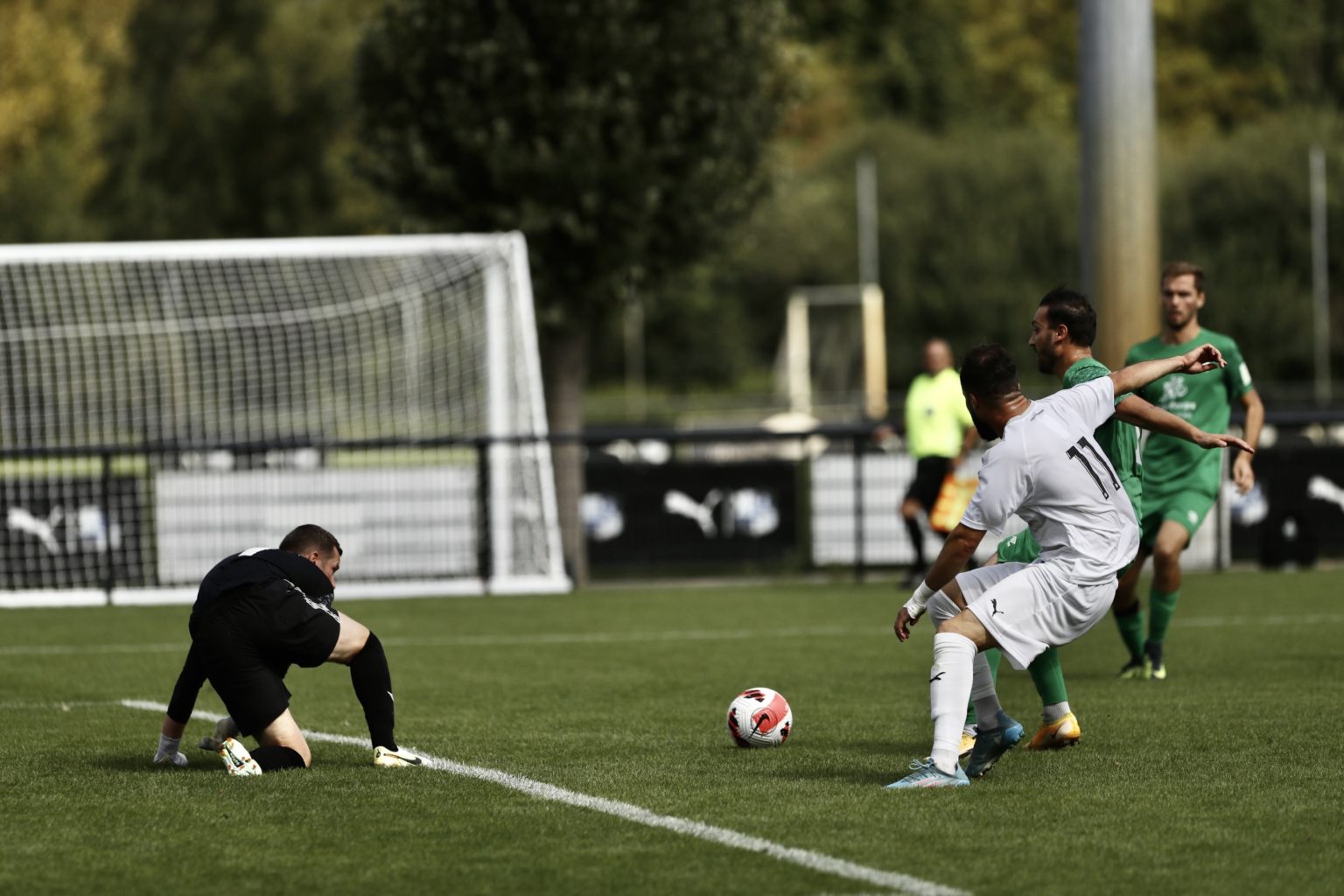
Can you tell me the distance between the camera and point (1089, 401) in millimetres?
6824

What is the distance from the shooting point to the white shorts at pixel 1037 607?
263 inches

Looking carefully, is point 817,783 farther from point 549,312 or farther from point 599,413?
point 599,413

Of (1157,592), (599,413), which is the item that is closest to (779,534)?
(1157,592)

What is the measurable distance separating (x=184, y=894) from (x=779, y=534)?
13.6 metres

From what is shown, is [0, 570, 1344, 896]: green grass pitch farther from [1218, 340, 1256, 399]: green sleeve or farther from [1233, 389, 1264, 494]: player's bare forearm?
[1218, 340, 1256, 399]: green sleeve

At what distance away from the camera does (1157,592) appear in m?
10.0

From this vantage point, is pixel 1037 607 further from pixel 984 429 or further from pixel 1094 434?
pixel 1094 434

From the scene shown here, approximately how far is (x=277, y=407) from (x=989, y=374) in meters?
14.9

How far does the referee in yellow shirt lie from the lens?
16047 mm

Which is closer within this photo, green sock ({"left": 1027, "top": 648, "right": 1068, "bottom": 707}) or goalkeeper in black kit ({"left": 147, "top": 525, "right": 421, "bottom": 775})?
goalkeeper in black kit ({"left": 147, "top": 525, "right": 421, "bottom": 775})

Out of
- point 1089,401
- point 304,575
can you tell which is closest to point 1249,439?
point 1089,401

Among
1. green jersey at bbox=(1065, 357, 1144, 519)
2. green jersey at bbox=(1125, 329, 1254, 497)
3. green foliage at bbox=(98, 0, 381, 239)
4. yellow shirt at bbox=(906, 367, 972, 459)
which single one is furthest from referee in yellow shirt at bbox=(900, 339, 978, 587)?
green foliage at bbox=(98, 0, 381, 239)

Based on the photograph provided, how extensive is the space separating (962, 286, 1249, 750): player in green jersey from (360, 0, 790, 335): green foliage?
1153 cm

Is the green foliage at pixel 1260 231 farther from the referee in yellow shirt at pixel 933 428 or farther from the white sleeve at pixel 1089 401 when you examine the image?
the white sleeve at pixel 1089 401
